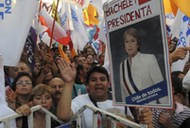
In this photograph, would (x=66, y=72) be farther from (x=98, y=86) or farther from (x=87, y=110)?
(x=98, y=86)

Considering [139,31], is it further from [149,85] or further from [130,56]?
[149,85]

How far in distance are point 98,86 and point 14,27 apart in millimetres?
1092

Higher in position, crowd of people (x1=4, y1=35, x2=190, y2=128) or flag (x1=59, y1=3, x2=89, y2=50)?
flag (x1=59, y1=3, x2=89, y2=50)

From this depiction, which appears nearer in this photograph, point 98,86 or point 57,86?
point 98,86

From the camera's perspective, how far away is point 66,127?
9.52ft

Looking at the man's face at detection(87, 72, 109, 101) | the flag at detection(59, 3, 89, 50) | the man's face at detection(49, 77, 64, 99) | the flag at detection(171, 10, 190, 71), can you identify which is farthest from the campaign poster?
the flag at detection(59, 3, 89, 50)

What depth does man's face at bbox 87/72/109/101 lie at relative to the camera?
3263 mm

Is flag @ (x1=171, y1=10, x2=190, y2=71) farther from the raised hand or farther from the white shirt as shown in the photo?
the raised hand

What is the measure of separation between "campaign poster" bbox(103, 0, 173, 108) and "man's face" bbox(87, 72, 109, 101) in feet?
1.82

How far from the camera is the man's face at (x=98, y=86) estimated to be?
3.26 m

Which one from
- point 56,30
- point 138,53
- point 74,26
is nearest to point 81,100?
point 138,53

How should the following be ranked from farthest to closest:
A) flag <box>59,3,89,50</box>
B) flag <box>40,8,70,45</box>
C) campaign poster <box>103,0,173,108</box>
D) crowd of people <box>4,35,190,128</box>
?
1. flag <box>59,3,89,50</box>
2. flag <box>40,8,70,45</box>
3. crowd of people <box>4,35,190,128</box>
4. campaign poster <box>103,0,173,108</box>

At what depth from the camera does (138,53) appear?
2.48 metres

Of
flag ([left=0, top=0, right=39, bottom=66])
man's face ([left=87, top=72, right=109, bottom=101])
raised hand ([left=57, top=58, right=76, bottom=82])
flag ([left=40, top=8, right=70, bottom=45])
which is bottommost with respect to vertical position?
man's face ([left=87, top=72, right=109, bottom=101])
